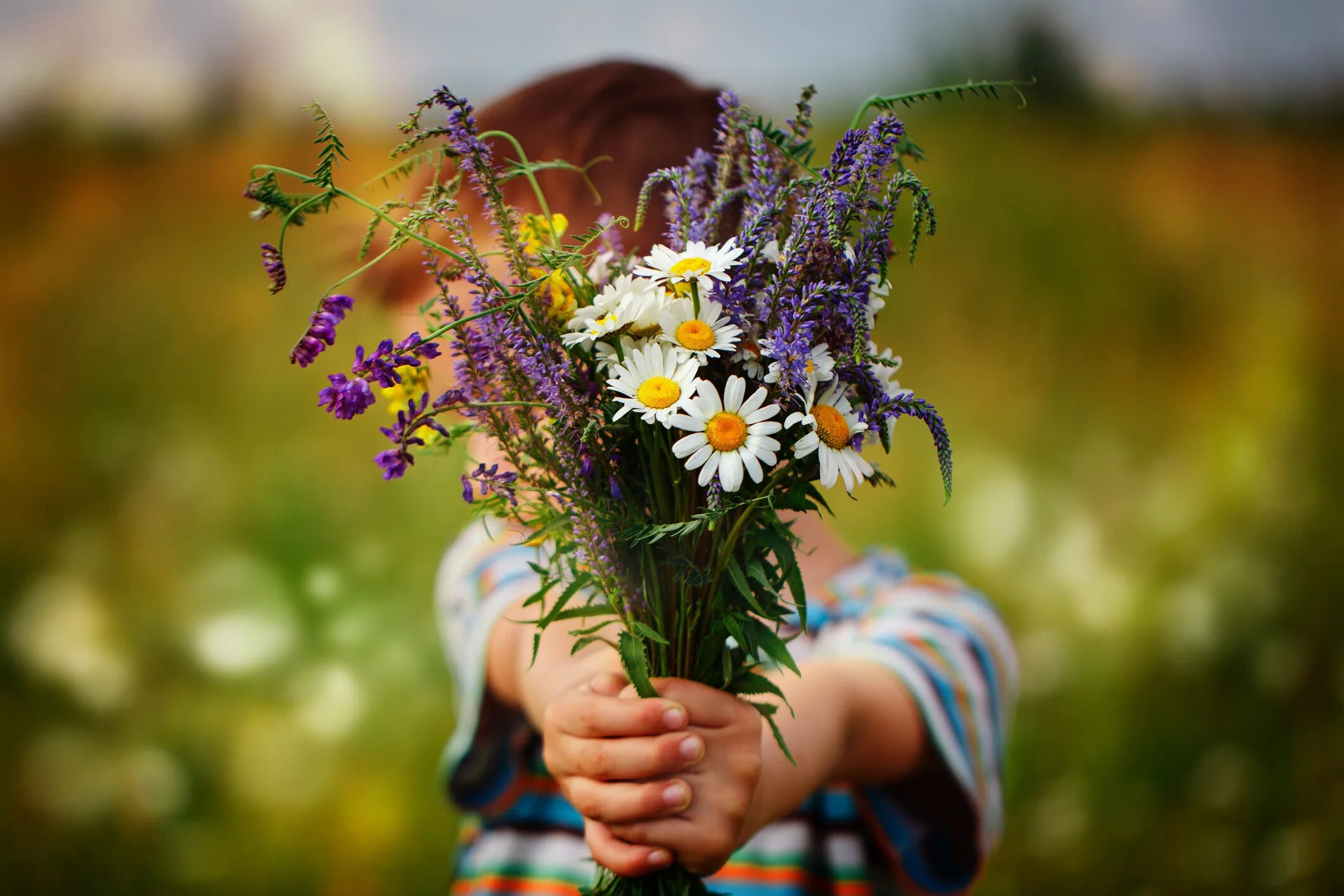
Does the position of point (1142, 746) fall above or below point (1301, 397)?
below

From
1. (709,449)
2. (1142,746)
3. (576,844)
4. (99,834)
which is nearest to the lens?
(709,449)

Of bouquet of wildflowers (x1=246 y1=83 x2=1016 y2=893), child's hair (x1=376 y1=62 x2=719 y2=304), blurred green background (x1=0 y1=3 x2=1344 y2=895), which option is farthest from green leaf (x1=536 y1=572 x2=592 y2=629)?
blurred green background (x1=0 y1=3 x2=1344 y2=895)

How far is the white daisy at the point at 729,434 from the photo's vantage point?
36cm

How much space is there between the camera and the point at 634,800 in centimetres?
42

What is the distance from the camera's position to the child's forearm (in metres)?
0.49

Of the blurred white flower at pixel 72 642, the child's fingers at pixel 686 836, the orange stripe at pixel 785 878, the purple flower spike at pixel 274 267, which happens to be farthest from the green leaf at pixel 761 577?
the blurred white flower at pixel 72 642

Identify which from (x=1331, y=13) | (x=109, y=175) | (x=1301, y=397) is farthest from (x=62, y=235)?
(x=1331, y=13)

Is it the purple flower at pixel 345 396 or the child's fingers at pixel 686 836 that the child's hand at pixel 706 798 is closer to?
the child's fingers at pixel 686 836

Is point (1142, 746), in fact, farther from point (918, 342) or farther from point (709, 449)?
point (709, 449)

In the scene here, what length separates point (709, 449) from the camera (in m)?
0.37

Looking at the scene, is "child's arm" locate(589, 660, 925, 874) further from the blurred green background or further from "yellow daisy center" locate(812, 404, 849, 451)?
the blurred green background

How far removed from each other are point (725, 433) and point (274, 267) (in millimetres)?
179

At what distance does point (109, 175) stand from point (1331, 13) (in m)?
1.62

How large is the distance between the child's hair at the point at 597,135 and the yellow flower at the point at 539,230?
0.27 metres
